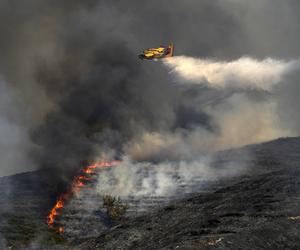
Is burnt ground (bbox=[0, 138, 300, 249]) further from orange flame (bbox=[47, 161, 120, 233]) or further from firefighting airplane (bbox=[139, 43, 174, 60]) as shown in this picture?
firefighting airplane (bbox=[139, 43, 174, 60])

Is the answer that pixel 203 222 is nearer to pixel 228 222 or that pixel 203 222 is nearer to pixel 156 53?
pixel 228 222

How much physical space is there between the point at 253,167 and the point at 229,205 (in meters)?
33.6

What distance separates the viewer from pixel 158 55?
115 meters

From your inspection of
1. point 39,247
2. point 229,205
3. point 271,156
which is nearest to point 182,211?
point 229,205

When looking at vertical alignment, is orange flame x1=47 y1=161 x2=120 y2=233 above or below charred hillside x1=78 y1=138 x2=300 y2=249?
above

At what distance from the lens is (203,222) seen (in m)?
47.7

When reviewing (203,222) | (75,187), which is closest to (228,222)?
(203,222)

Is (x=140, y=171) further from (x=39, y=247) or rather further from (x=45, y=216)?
(x=39, y=247)

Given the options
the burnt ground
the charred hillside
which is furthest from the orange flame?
the charred hillside

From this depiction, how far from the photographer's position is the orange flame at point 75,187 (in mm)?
67662

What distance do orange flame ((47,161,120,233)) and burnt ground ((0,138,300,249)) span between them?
1413mm

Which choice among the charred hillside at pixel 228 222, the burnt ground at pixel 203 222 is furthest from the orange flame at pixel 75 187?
the charred hillside at pixel 228 222

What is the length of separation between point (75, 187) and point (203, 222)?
43.6m

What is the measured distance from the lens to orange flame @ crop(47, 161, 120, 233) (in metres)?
67.7
